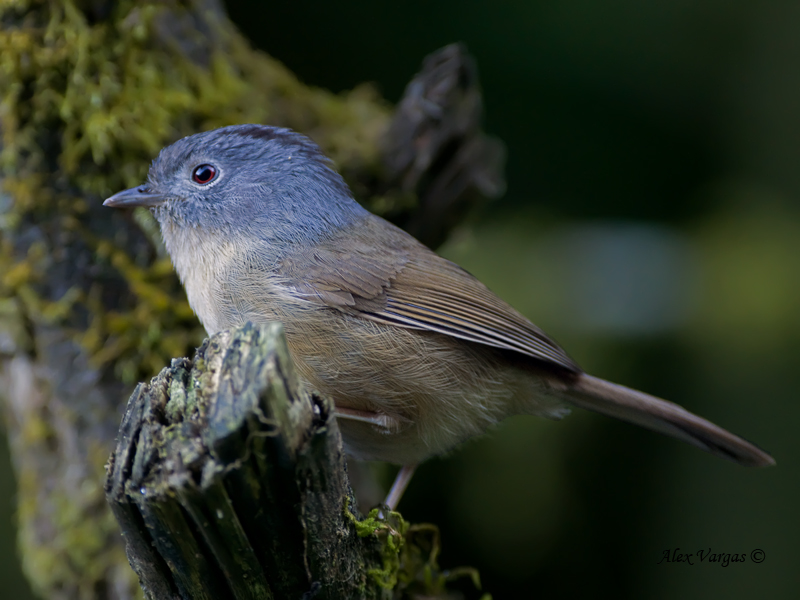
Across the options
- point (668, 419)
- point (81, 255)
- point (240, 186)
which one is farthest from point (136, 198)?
point (668, 419)

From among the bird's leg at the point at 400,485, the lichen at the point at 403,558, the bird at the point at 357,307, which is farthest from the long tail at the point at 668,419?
the lichen at the point at 403,558

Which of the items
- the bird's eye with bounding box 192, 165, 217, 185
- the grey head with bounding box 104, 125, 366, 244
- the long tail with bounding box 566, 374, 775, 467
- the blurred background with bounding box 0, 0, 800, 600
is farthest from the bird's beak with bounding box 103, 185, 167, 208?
the blurred background with bounding box 0, 0, 800, 600

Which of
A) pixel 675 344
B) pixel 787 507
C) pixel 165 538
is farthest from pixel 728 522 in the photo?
pixel 165 538

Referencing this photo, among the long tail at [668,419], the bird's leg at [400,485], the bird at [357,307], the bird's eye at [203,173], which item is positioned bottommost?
the bird's leg at [400,485]

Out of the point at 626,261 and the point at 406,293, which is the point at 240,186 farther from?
the point at 626,261

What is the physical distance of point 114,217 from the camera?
3.14 m

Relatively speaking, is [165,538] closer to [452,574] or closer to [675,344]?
[452,574]

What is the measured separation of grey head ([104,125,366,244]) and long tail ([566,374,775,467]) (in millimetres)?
1304

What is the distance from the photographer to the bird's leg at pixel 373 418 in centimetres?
233

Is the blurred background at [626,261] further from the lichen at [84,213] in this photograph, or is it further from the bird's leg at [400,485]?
the lichen at [84,213]

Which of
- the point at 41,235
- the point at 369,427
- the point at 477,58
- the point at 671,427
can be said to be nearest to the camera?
the point at 369,427

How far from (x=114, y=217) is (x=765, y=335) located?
4.10 metres

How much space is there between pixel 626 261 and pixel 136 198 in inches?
140
